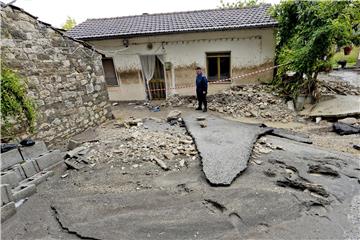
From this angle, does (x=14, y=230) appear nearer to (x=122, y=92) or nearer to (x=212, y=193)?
(x=212, y=193)

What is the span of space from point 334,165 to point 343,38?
16.9ft

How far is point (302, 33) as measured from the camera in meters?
8.13

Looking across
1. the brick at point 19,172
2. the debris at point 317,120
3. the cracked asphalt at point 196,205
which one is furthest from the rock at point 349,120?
the brick at point 19,172

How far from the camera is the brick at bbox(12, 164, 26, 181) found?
3.47m

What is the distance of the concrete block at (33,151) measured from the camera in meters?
3.88

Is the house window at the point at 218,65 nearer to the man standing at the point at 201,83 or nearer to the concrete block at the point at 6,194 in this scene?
the man standing at the point at 201,83

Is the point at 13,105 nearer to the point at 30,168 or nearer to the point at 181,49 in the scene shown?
the point at 30,168

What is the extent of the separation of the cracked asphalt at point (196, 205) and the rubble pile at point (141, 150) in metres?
0.23

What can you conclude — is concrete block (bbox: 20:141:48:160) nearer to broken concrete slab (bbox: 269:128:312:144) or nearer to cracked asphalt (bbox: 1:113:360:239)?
cracked asphalt (bbox: 1:113:360:239)

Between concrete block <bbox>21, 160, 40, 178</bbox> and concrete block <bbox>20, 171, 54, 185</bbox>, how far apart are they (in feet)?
0.23

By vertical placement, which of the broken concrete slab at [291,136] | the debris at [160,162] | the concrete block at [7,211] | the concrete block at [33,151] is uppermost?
the concrete block at [33,151]

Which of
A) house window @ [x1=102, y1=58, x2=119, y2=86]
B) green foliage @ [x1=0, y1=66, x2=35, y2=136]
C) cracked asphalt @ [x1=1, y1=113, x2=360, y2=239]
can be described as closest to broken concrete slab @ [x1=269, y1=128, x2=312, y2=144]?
cracked asphalt @ [x1=1, y1=113, x2=360, y2=239]

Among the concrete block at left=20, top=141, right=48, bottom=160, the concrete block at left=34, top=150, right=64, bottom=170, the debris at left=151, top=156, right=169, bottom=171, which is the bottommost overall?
the debris at left=151, top=156, right=169, bottom=171

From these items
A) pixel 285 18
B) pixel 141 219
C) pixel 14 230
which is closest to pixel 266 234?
pixel 141 219
